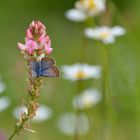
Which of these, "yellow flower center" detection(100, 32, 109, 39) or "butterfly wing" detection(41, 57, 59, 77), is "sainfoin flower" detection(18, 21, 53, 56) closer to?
"butterfly wing" detection(41, 57, 59, 77)

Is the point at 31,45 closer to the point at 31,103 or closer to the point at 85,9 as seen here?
the point at 31,103

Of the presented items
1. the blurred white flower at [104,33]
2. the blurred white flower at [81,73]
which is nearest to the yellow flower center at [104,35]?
the blurred white flower at [104,33]

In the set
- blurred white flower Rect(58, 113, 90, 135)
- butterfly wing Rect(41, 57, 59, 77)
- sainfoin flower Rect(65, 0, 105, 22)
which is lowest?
blurred white flower Rect(58, 113, 90, 135)

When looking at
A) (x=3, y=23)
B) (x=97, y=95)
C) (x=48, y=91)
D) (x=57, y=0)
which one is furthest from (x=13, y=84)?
(x=57, y=0)

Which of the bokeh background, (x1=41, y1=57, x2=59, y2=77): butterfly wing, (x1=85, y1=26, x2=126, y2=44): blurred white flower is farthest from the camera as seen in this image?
the bokeh background

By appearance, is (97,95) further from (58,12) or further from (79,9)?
(58,12)

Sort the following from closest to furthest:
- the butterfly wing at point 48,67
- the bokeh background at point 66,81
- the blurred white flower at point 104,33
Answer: the butterfly wing at point 48,67 → the blurred white flower at point 104,33 → the bokeh background at point 66,81

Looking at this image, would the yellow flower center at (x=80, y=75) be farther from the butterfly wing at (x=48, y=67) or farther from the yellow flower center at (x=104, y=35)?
the butterfly wing at (x=48, y=67)

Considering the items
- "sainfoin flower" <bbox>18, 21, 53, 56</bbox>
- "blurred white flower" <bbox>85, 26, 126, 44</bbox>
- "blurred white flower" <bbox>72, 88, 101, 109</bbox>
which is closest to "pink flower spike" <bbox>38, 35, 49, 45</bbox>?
"sainfoin flower" <bbox>18, 21, 53, 56</bbox>
